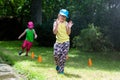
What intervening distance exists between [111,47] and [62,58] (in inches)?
234

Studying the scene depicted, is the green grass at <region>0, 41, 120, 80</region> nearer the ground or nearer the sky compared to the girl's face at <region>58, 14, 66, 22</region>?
nearer the ground

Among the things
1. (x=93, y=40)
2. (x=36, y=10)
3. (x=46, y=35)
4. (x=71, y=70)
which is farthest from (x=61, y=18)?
(x=36, y=10)

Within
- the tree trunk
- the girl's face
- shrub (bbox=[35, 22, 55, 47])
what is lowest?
shrub (bbox=[35, 22, 55, 47])

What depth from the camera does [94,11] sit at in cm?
1719

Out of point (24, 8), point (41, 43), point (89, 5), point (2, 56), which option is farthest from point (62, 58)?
point (24, 8)

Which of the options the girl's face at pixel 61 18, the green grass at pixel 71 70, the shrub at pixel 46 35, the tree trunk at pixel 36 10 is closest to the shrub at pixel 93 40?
the green grass at pixel 71 70

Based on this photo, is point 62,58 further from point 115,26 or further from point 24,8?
point 24,8

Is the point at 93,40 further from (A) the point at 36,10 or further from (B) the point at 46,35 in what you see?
(A) the point at 36,10

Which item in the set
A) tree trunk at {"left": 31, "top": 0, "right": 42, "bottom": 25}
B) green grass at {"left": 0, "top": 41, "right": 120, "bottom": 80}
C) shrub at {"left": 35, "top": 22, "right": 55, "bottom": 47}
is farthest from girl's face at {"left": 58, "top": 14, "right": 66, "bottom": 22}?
tree trunk at {"left": 31, "top": 0, "right": 42, "bottom": 25}

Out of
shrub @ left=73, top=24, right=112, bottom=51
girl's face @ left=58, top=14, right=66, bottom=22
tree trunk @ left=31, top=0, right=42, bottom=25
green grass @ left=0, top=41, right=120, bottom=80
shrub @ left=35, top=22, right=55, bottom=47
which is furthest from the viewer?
tree trunk @ left=31, top=0, right=42, bottom=25

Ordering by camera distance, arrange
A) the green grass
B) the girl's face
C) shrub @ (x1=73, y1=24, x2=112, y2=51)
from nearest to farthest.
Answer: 1. the green grass
2. the girl's face
3. shrub @ (x1=73, y1=24, x2=112, y2=51)

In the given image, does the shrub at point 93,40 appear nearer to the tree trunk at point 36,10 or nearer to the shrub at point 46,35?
the shrub at point 46,35

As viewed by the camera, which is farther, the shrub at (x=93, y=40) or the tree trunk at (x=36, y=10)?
the tree trunk at (x=36, y=10)

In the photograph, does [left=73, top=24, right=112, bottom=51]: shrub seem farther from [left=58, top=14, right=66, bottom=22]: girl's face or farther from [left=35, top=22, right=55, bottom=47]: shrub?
[left=35, top=22, right=55, bottom=47]: shrub
